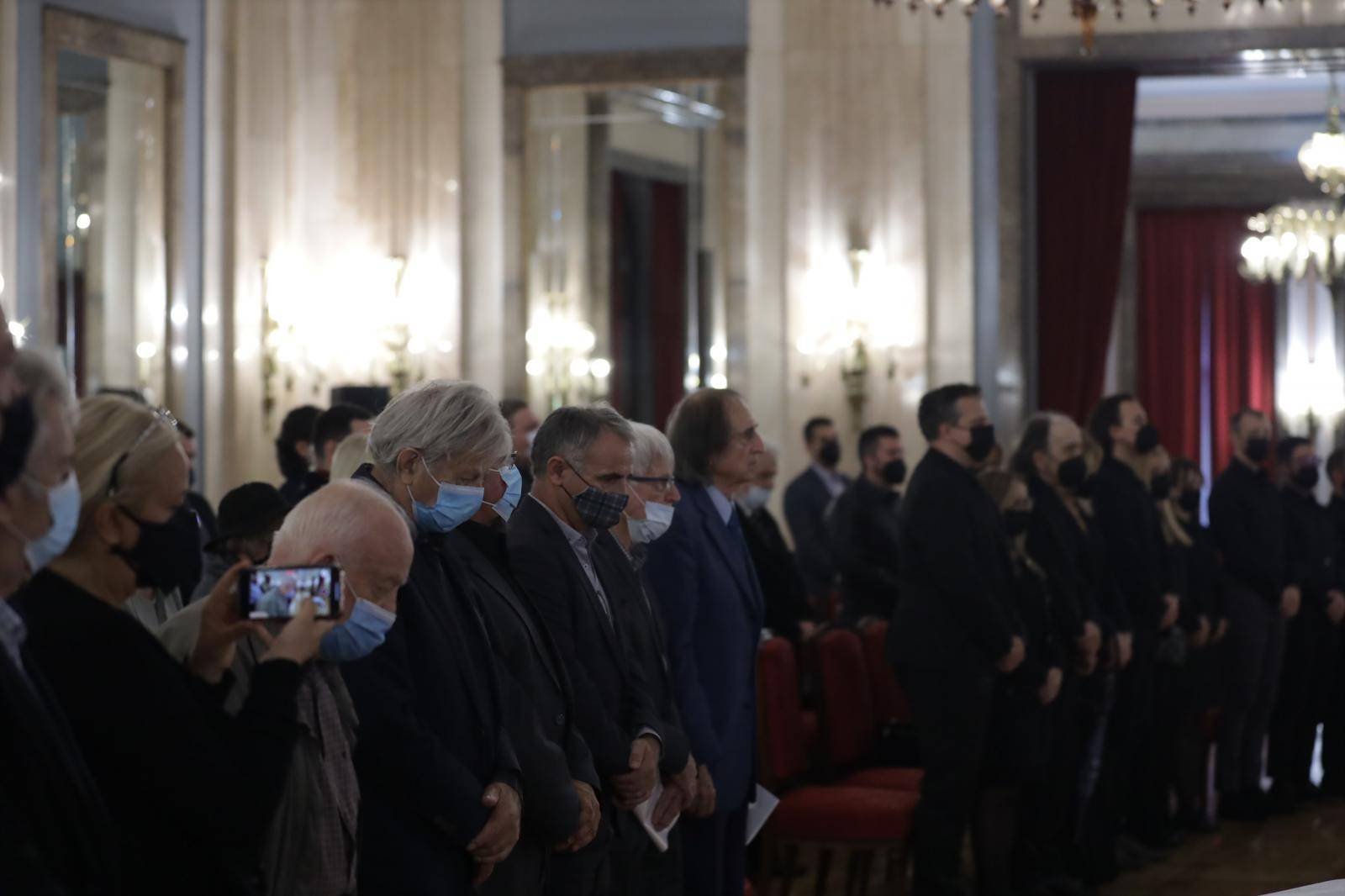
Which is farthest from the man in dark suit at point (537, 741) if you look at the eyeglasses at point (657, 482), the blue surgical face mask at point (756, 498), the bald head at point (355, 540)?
the blue surgical face mask at point (756, 498)

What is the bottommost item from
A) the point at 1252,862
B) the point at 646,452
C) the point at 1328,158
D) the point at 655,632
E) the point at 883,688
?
the point at 1252,862

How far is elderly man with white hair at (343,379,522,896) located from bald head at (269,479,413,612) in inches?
9.4

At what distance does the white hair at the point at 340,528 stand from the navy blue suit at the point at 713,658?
73.5 inches

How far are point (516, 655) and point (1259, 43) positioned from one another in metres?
8.40

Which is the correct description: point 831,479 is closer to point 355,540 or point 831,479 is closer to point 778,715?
point 778,715

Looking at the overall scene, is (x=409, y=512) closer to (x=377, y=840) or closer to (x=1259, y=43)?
(x=377, y=840)

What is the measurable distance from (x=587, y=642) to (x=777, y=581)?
3083 millimetres

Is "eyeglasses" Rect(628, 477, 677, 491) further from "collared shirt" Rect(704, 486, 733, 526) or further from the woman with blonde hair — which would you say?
the woman with blonde hair

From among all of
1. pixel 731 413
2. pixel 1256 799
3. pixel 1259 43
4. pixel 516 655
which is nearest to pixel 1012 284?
pixel 1259 43

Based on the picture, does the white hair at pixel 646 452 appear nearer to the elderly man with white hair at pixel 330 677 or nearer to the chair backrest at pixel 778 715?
the chair backrest at pixel 778 715

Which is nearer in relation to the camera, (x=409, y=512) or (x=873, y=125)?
(x=409, y=512)

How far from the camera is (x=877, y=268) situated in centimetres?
1066

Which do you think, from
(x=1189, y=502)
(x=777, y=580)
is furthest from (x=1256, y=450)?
(x=777, y=580)

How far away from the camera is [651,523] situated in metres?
4.69
